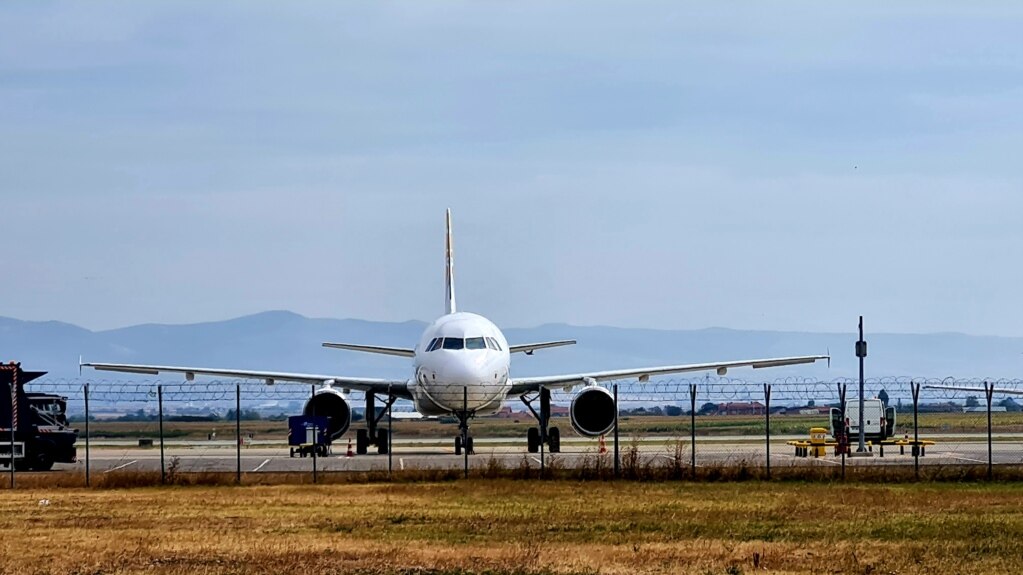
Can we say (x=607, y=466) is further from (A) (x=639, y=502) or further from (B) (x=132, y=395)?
(B) (x=132, y=395)

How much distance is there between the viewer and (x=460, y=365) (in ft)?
132

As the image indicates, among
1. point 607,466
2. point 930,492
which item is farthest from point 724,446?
point 930,492

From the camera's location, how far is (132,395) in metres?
36.7

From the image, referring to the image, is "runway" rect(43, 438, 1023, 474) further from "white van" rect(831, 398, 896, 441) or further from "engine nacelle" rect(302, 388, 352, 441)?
"white van" rect(831, 398, 896, 441)

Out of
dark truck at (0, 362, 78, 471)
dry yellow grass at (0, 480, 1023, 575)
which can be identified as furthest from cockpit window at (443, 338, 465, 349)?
dry yellow grass at (0, 480, 1023, 575)

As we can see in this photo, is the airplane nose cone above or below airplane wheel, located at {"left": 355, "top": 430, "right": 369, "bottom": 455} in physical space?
above

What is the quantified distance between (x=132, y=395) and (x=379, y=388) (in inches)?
407

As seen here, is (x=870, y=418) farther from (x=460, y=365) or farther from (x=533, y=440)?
(x=460, y=365)

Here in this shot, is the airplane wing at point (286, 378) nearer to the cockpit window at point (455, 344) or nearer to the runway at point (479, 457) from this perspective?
the runway at point (479, 457)

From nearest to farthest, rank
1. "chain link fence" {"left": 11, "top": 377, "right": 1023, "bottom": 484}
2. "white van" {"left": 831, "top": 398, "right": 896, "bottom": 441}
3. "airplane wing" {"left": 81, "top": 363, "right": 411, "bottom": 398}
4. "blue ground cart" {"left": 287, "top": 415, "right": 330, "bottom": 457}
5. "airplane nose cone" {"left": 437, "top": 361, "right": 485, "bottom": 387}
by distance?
1. "chain link fence" {"left": 11, "top": 377, "right": 1023, "bottom": 484}
2. "airplane nose cone" {"left": 437, "top": 361, "right": 485, "bottom": 387}
3. "blue ground cart" {"left": 287, "top": 415, "right": 330, "bottom": 457}
4. "airplane wing" {"left": 81, "top": 363, "right": 411, "bottom": 398}
5. "white van" {"left": 831, "top": 398, "right": 896, "bottom": 441}

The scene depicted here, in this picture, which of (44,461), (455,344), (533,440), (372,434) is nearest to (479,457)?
(455,344)

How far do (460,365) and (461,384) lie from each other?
60 centimetres

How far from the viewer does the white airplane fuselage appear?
132ft

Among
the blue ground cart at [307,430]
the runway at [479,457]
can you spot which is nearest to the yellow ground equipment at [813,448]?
the runway at [479,457]
